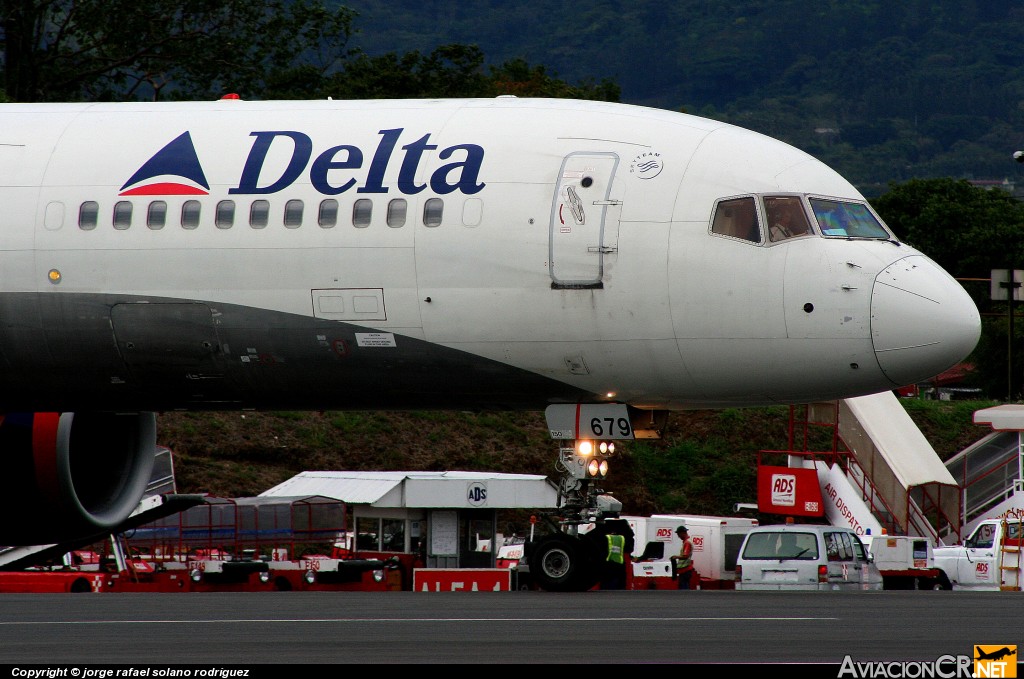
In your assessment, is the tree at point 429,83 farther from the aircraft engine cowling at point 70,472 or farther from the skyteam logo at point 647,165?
the skyteam logo at point 647,165

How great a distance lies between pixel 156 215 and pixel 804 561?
16.5 m

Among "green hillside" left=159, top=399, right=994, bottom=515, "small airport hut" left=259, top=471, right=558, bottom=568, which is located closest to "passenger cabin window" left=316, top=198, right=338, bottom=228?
"small airport hut" left=259, top=471, right=558, bottom=568

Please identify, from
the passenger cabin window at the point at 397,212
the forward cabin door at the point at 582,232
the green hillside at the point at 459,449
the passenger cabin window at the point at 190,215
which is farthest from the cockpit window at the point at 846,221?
the green hillside at the point at 459,449

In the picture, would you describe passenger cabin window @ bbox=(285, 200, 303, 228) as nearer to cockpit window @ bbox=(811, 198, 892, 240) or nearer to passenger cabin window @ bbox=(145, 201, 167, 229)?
passenger cabin window @ bbox=(145, 201, 167, 229)

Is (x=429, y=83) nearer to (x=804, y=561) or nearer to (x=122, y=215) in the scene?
(x=804, y=561)

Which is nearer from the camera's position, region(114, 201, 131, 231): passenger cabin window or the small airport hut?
region(114, 201, 131, 231): passenger cabin window

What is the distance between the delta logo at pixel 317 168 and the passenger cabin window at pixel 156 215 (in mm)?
162

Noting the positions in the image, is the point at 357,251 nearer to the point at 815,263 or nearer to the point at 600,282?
the point at 600,282

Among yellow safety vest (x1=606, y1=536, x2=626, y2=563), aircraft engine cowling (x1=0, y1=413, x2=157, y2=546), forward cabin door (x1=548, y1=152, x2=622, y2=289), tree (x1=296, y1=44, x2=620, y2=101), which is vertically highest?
tree (x1=296, y1=44, x2=620, y2=101)

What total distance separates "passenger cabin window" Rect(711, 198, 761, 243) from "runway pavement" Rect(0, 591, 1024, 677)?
4.29 metres

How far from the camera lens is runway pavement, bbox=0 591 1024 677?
9.91m

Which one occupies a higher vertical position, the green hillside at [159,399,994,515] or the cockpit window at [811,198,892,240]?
the cockpit window at [811,198,892,240]

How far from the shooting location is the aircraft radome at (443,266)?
1728cm

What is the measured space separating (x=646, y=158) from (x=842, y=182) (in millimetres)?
2551
